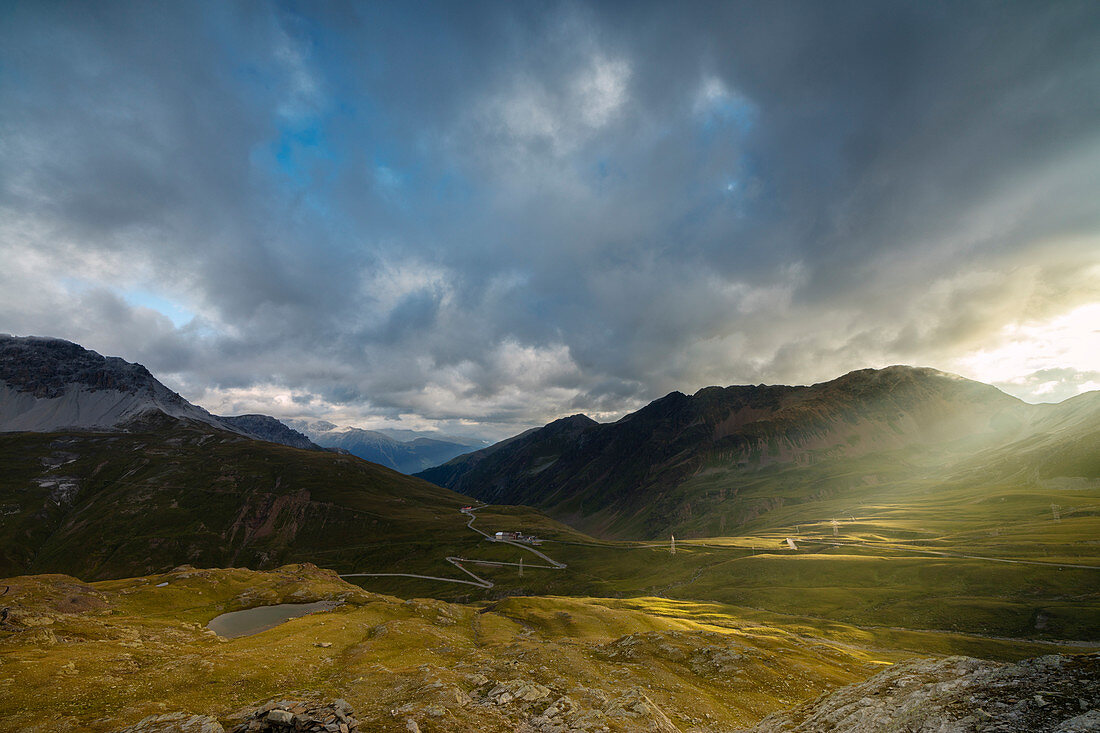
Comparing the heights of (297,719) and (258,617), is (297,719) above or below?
above

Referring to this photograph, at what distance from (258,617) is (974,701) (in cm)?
11616

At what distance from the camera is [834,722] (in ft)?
84.8

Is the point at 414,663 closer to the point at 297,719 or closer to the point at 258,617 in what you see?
the point at 297,719

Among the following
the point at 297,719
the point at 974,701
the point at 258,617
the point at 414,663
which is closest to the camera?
the point at 974,701

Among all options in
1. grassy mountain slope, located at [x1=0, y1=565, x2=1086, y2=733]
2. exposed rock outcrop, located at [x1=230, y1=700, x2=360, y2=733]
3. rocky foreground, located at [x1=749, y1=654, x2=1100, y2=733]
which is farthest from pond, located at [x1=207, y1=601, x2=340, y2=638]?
rocky foreground, located at [x1=749, y1=654, x2=1100, y2=733]

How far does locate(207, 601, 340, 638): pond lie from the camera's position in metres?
83.8

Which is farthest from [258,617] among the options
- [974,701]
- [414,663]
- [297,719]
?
[974,701]

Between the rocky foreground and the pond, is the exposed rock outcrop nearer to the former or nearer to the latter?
the rocky foreground

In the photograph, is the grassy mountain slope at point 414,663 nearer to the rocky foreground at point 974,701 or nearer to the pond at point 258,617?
the pond at point 258,617

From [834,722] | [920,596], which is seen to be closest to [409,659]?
[834,722]

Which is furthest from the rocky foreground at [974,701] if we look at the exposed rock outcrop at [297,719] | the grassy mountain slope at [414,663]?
the exposed rock outcrop at [297,719]

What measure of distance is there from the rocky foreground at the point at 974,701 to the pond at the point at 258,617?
95551 mm

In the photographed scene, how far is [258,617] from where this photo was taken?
9369cm

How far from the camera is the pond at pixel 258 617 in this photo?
83750mm
